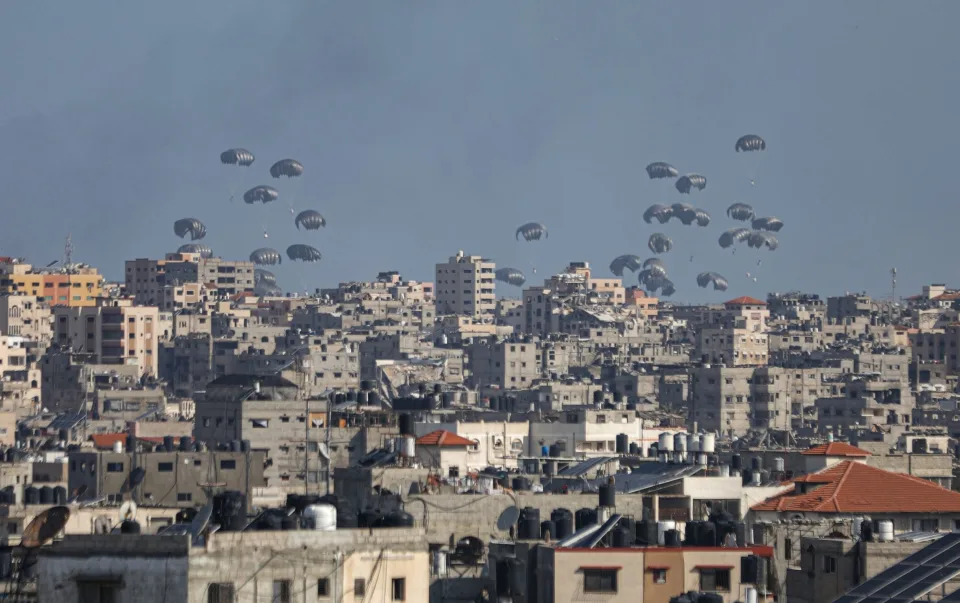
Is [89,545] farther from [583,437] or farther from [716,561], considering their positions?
[583,437]

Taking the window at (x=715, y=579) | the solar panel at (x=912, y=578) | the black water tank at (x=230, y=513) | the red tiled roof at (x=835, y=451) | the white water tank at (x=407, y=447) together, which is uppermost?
the white water tank at (x=407, y=447)

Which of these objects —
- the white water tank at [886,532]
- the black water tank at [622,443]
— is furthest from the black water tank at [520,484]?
the black water tank at [622,443]

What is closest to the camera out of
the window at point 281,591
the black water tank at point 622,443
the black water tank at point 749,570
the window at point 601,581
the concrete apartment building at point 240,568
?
the concrete apartment building at point 240,568

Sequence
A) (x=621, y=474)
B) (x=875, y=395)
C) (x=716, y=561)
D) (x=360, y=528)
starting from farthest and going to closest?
(x=875, y=395) → (x=621, y=474) → (x=716, y=561) → (x=360, y=528)

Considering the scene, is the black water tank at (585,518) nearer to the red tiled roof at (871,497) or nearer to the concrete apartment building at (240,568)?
the red tiled roof at (871,497)

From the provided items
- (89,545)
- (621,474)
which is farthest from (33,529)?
(621,474)

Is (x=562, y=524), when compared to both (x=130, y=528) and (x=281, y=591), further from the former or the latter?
(x=281, y=591)
